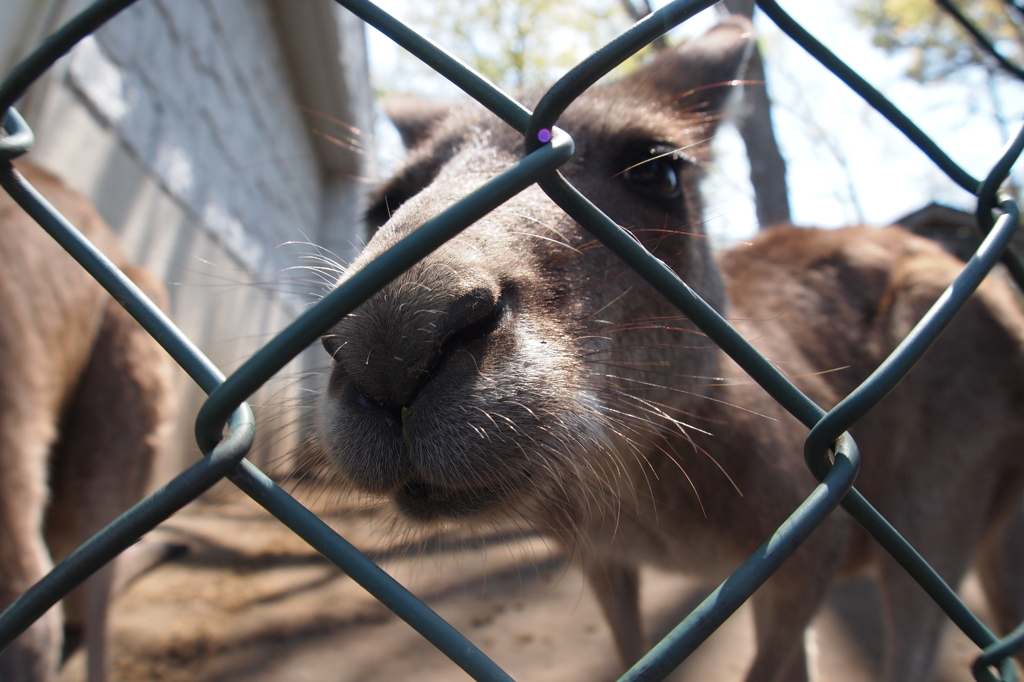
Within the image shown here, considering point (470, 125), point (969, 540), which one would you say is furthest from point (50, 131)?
point (969, 540)

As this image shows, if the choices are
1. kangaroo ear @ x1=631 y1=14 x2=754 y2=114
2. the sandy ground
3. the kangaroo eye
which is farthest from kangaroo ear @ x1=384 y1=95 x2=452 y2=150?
the sandy ground

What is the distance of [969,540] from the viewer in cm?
280

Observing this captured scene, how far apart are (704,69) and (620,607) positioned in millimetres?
2463

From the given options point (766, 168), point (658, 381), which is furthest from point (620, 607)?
point (766, 168)

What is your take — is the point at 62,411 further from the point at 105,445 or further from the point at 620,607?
the point at 620,607

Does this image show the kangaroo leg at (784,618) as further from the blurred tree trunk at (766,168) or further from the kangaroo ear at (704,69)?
the blurred tree trunk at (766,168)

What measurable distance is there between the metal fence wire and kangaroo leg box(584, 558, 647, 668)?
6.11ft

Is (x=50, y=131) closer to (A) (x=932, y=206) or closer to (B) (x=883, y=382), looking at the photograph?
(B) (x=883, y=382)

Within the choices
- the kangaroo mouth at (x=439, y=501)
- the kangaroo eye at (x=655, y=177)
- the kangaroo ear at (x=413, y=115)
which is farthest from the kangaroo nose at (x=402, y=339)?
the kangaroo ear at (x=413, y=115)

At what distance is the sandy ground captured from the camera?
2945mm

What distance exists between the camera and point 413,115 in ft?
10.4

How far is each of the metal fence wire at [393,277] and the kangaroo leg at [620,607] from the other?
1.86m

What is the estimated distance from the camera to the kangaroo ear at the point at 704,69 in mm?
2539

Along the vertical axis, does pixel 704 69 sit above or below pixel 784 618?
above
